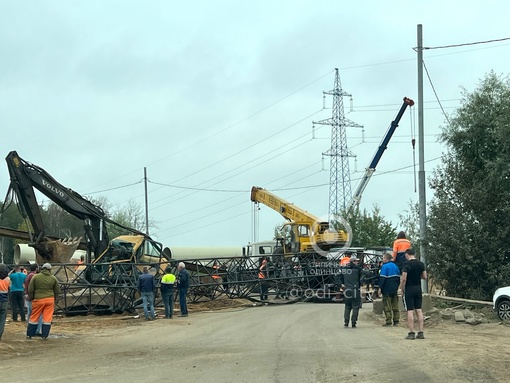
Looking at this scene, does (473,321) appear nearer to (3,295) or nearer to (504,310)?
(504,310)

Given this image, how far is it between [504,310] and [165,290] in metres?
10.6

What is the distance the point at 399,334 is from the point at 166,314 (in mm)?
9608

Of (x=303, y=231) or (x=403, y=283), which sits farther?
(x=303, y=231)

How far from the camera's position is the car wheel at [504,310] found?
→ 61.7 feet

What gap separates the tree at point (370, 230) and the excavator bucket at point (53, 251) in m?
30.7

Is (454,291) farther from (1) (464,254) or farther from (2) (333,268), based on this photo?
(2) (333,268)

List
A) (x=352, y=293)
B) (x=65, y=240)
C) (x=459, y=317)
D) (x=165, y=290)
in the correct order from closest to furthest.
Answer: (x=352, y=293), (x=459, y=317), (x=165, y=290), (x=65, y=240)

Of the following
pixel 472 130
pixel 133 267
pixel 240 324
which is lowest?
pixel 240 324

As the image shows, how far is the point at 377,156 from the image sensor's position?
4969cm

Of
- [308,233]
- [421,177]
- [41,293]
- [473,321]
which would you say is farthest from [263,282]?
[41,293]

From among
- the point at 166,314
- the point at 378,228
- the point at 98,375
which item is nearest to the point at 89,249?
the point at 166,314

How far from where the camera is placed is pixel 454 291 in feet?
81.8

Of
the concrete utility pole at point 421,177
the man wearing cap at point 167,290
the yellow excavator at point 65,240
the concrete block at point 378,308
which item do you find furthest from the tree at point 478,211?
the yellow excavator at point 65,240

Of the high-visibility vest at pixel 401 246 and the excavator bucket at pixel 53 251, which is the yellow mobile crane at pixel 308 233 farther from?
the high-visibility vest at pixel 401 246
